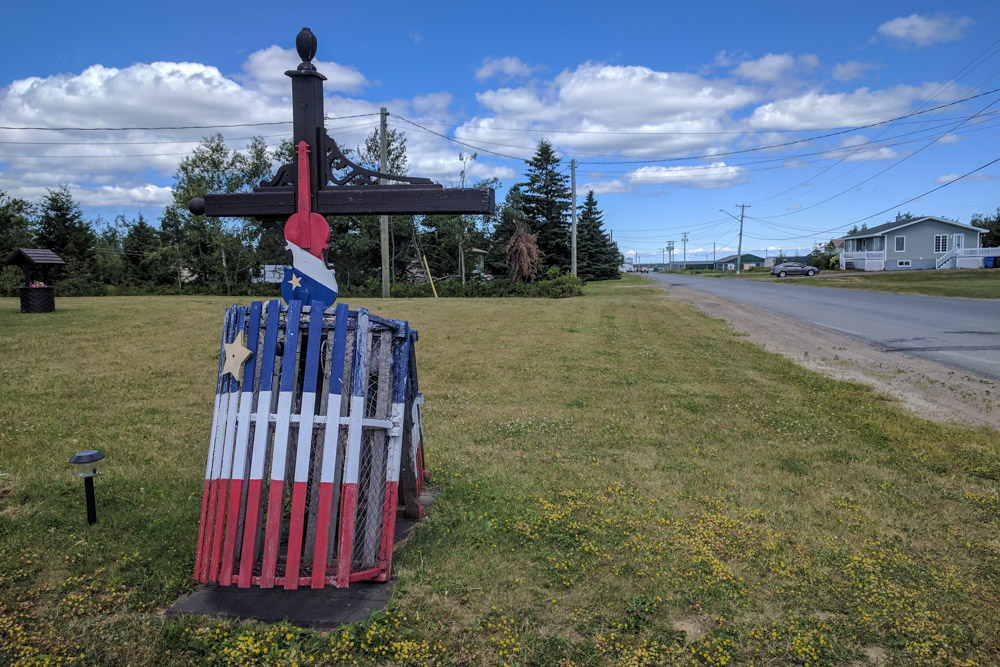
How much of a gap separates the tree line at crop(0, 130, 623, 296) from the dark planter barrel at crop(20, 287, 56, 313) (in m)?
16.0

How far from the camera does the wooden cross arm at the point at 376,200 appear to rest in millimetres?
3926

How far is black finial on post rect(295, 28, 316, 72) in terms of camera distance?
12.3ft

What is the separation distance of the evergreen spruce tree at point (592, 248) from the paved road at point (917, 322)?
2726 cm

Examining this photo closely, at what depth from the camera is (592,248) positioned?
53875mm

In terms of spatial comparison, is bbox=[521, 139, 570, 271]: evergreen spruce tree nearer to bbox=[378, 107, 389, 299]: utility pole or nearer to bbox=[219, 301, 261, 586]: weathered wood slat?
bbox=[378, 107, 389, 299]: utility pole

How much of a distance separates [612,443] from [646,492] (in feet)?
4.42

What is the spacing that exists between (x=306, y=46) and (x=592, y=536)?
3.51 meters

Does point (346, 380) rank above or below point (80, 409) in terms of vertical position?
above

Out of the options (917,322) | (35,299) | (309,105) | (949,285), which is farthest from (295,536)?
(949,285)

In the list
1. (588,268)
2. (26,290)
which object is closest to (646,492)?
(26,290)

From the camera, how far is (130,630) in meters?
2.97

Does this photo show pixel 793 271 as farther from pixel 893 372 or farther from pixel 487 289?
pixel 893 372

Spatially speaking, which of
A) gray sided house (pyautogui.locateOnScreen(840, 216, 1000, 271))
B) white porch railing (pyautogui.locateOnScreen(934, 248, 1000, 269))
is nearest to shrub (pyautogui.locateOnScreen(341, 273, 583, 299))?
white porch railing (pyautogui.locateOnScreen(934, 248, 1000, 269))

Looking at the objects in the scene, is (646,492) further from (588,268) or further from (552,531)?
(588,268)
